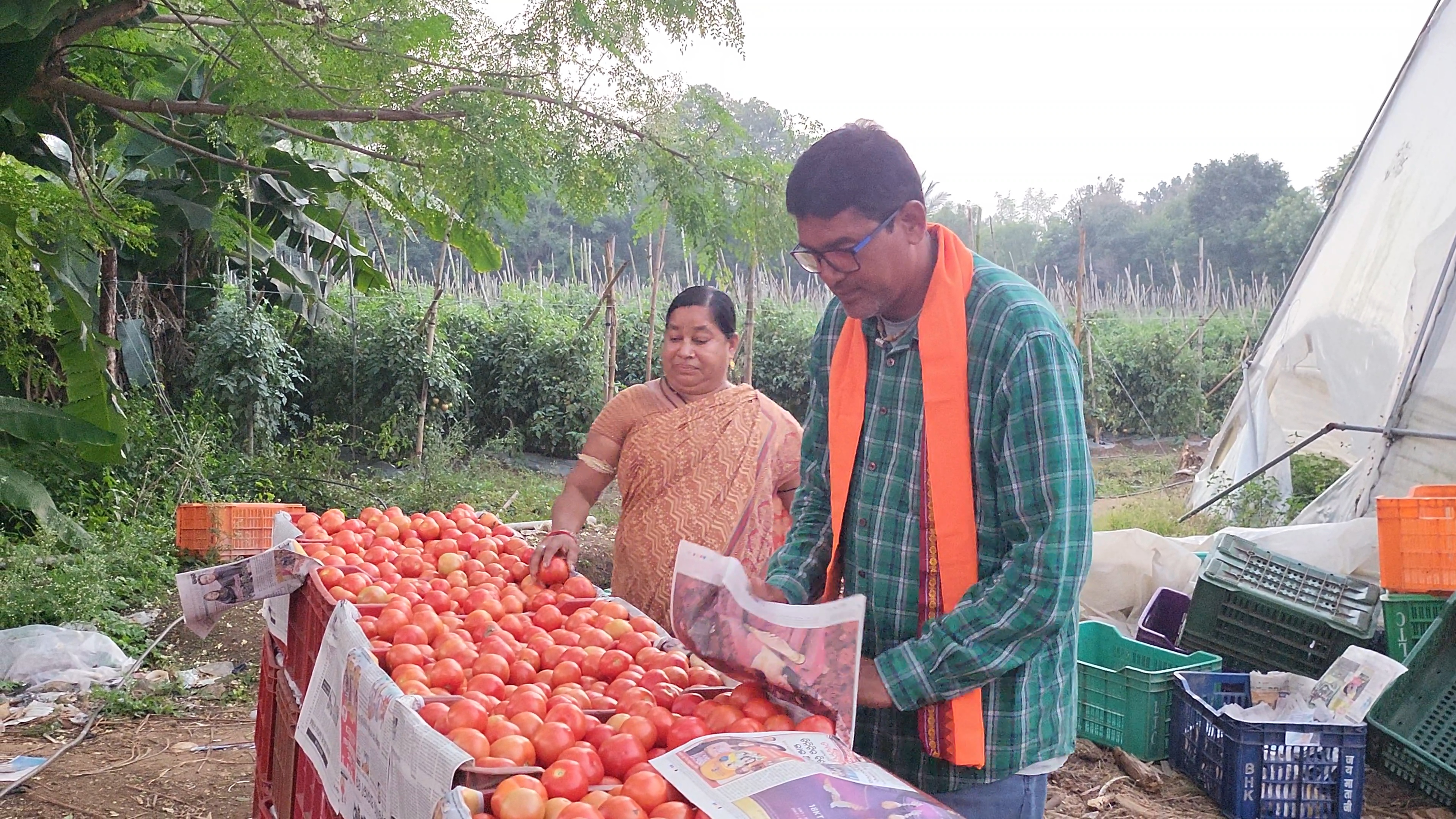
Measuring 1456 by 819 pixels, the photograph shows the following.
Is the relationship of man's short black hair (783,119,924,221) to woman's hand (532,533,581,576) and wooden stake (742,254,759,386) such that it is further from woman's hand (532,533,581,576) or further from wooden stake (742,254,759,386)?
wooden stake (742,254,759,386)

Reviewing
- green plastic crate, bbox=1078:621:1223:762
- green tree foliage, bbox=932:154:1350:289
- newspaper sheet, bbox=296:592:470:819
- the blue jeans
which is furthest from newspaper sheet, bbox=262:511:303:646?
green tree foliage, bbox=932:154:1350:289

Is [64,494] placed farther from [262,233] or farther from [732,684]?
[732,684]

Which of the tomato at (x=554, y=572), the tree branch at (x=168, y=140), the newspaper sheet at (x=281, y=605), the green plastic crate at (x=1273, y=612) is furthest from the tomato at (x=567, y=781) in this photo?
the green plastic crate at (x=1273, y=612)

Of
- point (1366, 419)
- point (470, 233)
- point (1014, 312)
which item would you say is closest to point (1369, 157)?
point (1366, 419)

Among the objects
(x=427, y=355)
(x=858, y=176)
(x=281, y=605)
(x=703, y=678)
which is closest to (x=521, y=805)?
(x=703, y=678)

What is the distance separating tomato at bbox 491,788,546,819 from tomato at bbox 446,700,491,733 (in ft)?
0.78

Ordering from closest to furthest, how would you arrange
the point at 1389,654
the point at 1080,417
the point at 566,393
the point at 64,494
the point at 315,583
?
1. the point at 1080,417
2. the point at 315,583
3. the point at 1389,654
4. the point at 64,494
5. the point at 566,393

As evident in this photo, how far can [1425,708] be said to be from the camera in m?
4.41

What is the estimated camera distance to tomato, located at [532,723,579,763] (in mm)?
1708

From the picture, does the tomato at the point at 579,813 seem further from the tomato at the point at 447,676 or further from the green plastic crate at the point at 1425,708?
the green plastic crate at the point at 1425,708

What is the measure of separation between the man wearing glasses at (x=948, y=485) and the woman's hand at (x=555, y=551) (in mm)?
1275

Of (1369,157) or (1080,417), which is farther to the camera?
(1369,157)

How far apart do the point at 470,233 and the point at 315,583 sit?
3.55 meters

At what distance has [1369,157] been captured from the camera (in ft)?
27.1
